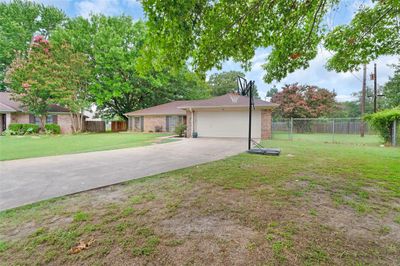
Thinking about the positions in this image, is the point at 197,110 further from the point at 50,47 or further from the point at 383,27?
the point at 50,47

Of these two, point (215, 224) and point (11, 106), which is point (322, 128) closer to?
point (215, 224)

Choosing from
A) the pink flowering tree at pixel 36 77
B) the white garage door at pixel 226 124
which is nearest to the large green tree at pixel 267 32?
the white garage door at pixel 226 124

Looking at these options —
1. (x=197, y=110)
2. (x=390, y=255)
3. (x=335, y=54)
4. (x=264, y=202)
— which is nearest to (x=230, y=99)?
(x=197, y=110)

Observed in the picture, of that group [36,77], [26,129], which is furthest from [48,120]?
[36,77]

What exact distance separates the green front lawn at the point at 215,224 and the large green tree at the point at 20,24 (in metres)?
28.8

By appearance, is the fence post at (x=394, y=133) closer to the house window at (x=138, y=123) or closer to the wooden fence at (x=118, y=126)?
the house window at (x=138, y=123)

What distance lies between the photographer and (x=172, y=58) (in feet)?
13.7

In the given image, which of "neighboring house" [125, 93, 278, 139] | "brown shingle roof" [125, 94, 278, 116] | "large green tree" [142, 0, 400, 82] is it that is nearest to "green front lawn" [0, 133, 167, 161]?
"neighboring house" [125, 93, 278, 139]

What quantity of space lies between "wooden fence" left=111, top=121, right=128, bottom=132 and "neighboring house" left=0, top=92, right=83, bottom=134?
4852 mm

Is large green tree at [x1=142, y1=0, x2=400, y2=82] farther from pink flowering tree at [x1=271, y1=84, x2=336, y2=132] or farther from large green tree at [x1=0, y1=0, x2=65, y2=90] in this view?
large green tree at [x1=0, y1=0, x2=65, y2=90]

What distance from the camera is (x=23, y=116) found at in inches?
782

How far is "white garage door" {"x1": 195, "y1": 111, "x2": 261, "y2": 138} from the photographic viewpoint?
14906 mm

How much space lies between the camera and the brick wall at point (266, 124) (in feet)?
47.6

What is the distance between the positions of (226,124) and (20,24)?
1075 inches
